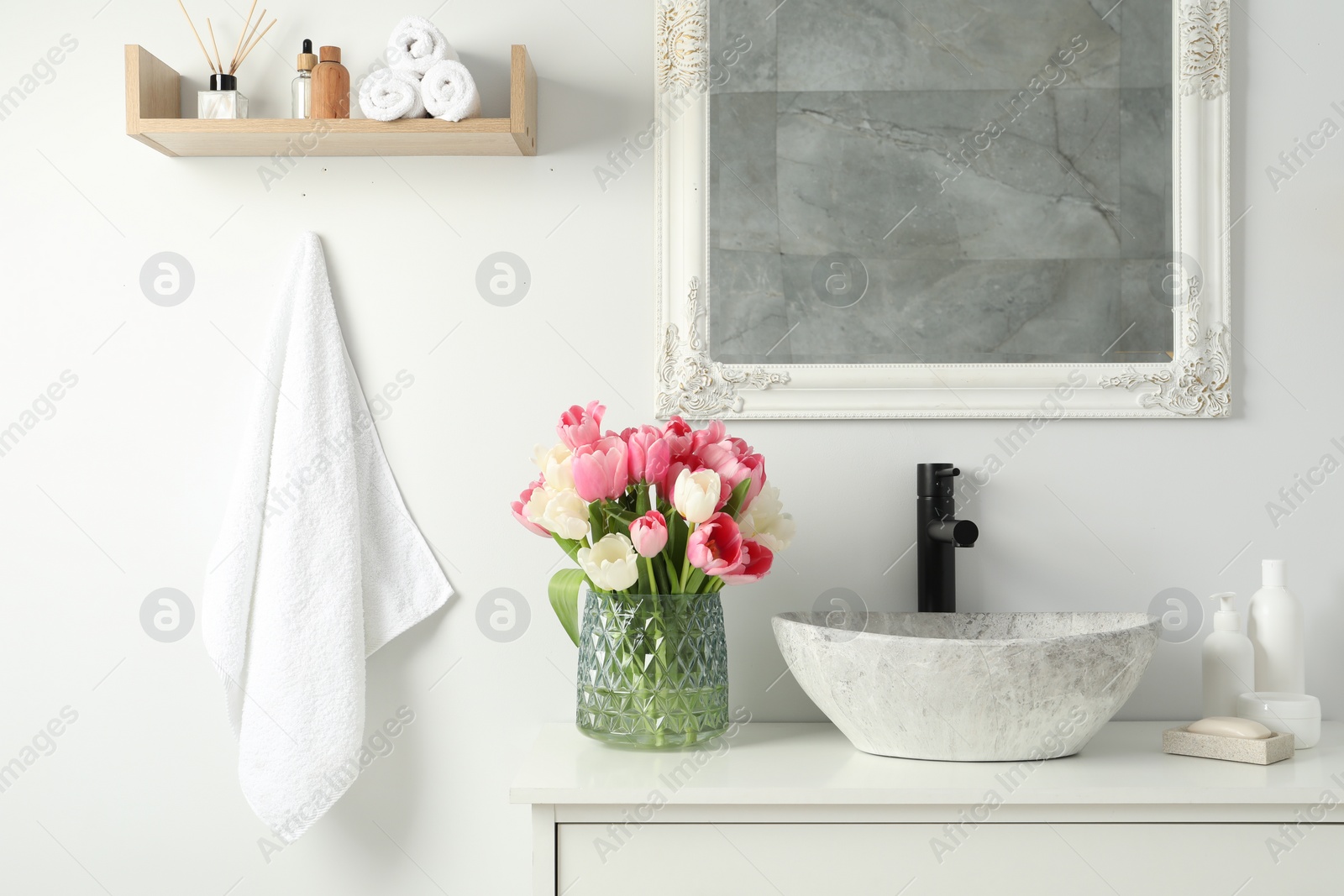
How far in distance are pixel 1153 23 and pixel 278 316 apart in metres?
1.19

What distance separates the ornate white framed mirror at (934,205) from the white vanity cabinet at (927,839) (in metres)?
0.51

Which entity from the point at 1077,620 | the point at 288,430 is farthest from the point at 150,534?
the point at 1077,620

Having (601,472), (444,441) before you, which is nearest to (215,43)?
(444,441)

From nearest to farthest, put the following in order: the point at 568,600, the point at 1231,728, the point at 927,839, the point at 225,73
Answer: the point at 927,839 → the point at 1231,728 → the point at 568,600 → the point at 225,73

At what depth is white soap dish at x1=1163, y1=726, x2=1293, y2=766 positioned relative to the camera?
969 millimetres

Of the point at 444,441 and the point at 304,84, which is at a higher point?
the point at 304,84

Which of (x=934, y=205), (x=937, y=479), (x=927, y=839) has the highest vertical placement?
(x=934, y=205)

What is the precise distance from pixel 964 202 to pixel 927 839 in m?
0.78

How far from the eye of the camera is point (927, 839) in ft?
2.92

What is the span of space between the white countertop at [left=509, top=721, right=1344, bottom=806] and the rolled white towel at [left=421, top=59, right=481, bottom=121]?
0.73m

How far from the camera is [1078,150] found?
4.06 feet

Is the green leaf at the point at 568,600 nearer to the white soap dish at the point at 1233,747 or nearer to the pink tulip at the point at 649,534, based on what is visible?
the pink tulip at the point at 649,534

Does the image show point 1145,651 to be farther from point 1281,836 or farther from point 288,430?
point 288,430

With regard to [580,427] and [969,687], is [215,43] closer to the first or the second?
[580,427]
